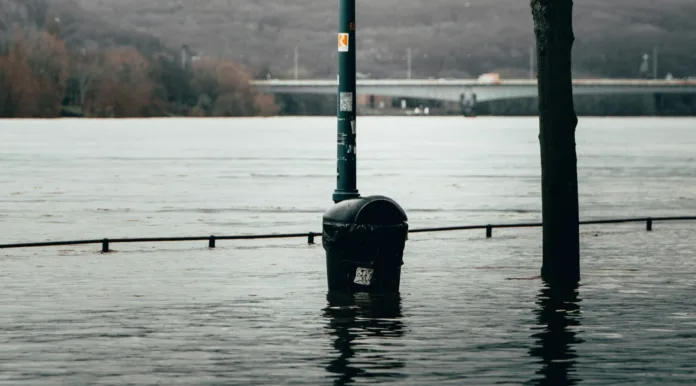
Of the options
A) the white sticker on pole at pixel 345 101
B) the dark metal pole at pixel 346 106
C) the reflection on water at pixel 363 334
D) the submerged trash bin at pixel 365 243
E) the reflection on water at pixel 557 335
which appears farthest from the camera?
the white sticker on pole at pixel 345 101

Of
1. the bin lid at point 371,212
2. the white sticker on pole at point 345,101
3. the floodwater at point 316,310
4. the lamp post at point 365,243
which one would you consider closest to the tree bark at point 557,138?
the floodwater at point 316,310

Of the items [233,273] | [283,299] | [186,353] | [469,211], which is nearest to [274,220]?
[469,211]

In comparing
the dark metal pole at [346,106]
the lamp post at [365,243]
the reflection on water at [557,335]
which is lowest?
the reflection on water at [557,335]

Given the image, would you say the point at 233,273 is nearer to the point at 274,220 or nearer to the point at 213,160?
the point at 274,220

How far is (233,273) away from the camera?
2052 centimetres

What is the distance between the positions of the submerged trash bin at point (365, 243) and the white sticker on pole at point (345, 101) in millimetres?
6995

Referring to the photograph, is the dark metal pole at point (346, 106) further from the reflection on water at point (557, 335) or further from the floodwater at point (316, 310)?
the reflection on water at point (557, 335)

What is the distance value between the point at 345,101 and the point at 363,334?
1047 centimetres

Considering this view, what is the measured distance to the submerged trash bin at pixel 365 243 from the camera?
17.5m

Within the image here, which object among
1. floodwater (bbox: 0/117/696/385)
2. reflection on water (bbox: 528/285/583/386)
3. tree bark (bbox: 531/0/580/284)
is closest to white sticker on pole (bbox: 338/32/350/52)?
floodwater (bbox: 0/117/696/385)

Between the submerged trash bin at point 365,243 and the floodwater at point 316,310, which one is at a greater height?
the submerged trash bin at point 365,243

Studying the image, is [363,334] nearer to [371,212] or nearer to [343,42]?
[371,212]

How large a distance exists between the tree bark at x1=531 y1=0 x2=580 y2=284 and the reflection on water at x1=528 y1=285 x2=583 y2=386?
2.08ft

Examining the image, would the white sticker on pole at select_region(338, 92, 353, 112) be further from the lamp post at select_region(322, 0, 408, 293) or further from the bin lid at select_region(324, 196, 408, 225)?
the bin lid at select_region(324, 196, 408, 225)
